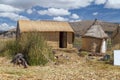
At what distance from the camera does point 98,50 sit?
28.5 m

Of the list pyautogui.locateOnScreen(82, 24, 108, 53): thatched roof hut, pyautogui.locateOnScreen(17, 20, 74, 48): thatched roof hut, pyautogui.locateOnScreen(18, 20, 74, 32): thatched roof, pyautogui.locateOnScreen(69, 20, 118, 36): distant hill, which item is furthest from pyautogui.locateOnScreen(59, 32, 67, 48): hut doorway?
pyautogui.locateOnScreen(69, 20, 118, 36): distant hill

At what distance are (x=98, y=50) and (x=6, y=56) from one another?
12648 millimetres

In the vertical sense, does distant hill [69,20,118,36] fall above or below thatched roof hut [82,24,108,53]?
above

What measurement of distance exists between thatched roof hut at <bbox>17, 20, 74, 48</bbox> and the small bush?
761cm

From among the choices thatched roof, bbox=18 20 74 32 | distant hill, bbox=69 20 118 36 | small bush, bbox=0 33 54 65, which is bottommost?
small bush, bbox=0 33 54 65

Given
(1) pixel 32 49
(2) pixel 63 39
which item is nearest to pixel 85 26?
(2) pixel 63 39

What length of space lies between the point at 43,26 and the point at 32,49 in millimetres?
11212

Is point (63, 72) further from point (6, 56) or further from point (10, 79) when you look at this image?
point (6, 56)

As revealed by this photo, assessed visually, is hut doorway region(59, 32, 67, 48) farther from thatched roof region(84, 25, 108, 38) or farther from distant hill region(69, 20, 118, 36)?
distant hill region(69, 20, 118, 36)

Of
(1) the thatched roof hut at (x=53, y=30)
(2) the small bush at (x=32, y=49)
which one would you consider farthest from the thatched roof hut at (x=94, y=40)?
(2) the small bush at (x=32, y=49)

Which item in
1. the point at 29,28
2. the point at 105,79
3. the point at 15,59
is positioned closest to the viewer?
the point at 105,79

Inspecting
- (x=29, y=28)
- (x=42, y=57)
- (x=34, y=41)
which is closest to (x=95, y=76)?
(x=42, y=57)

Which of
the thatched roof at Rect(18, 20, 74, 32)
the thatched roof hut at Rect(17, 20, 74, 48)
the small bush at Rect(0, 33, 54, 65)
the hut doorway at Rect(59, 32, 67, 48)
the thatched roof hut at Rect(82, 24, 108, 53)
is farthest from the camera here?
the thatched roof hut at Rect(82, 24, 108, 53)

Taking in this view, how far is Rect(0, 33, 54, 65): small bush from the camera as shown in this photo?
15.7m
